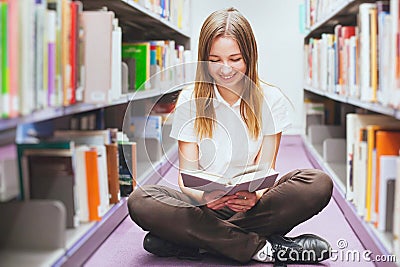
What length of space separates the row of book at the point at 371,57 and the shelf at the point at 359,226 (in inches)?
14.8

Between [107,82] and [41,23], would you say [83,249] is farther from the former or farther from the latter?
[41,23]

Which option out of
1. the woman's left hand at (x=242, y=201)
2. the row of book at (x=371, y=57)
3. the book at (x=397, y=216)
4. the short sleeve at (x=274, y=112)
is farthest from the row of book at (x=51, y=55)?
the book at (x=397, y=216)

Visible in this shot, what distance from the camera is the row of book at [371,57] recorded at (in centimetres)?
168

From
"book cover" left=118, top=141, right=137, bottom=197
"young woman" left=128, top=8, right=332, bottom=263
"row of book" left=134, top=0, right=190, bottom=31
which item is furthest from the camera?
"row of book" left=134, top=0, right=190, bottom=31

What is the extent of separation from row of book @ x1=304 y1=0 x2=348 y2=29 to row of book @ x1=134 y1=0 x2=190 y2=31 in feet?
2.90

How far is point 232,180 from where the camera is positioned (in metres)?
1.79

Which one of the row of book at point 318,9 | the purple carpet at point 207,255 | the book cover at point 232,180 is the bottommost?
the purple carpet at point 207,255

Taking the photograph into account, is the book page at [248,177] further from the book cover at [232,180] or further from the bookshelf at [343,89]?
the bookshelf at [343,89]

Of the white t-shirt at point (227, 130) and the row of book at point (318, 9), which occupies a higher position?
the row of book at point (318, 9)

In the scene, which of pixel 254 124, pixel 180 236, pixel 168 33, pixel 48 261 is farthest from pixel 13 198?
pixel 168 33

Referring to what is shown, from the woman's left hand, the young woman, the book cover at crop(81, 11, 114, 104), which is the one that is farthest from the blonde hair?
the book cover at crop(81, 11, 114, 104)

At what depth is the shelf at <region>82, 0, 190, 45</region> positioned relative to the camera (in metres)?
2.62

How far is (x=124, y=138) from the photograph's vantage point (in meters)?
2.76

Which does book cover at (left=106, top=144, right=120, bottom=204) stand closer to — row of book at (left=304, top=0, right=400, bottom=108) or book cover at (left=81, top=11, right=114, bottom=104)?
book cover at (left=81, top=11, right=114, bottom=104)
